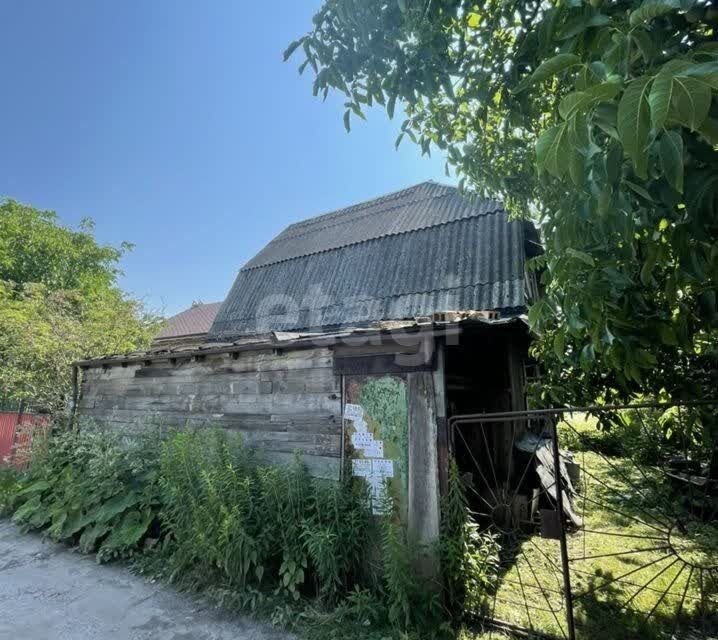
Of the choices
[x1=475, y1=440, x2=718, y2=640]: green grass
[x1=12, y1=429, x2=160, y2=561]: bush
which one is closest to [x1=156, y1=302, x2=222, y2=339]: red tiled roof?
[x1=12, y1=429, x2=160, y2=561]: bush

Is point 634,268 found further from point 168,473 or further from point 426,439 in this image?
point 168,473

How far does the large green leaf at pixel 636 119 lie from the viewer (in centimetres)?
85

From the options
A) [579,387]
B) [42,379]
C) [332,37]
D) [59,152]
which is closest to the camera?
[332,37]

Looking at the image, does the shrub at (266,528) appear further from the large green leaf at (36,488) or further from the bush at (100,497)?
the large green leaf at (36,488)

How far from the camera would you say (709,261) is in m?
1.54

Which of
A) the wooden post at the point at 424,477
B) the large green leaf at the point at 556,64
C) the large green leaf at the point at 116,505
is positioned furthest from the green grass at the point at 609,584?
the large green leaf at the point at 116,505

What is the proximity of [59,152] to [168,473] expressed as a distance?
14.1 meters

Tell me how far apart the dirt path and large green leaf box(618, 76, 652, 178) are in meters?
3.91

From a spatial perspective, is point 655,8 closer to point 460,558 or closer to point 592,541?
point 460,558

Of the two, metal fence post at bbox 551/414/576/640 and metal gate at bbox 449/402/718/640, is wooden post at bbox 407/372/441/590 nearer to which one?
metal gate at bbox 449/402/718/640

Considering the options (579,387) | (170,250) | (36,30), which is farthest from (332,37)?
(170,250)

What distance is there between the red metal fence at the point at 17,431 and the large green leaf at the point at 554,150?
9.37m

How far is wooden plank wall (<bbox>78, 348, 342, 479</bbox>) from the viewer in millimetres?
4258

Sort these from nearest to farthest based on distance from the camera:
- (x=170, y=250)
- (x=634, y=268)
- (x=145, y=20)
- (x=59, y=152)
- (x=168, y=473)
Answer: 1. (x=634, y=268)
2. (x=168, y=473)
3. (x=145, y=20)
4. (x=59, y=152)
5. (x=170, y=250)
